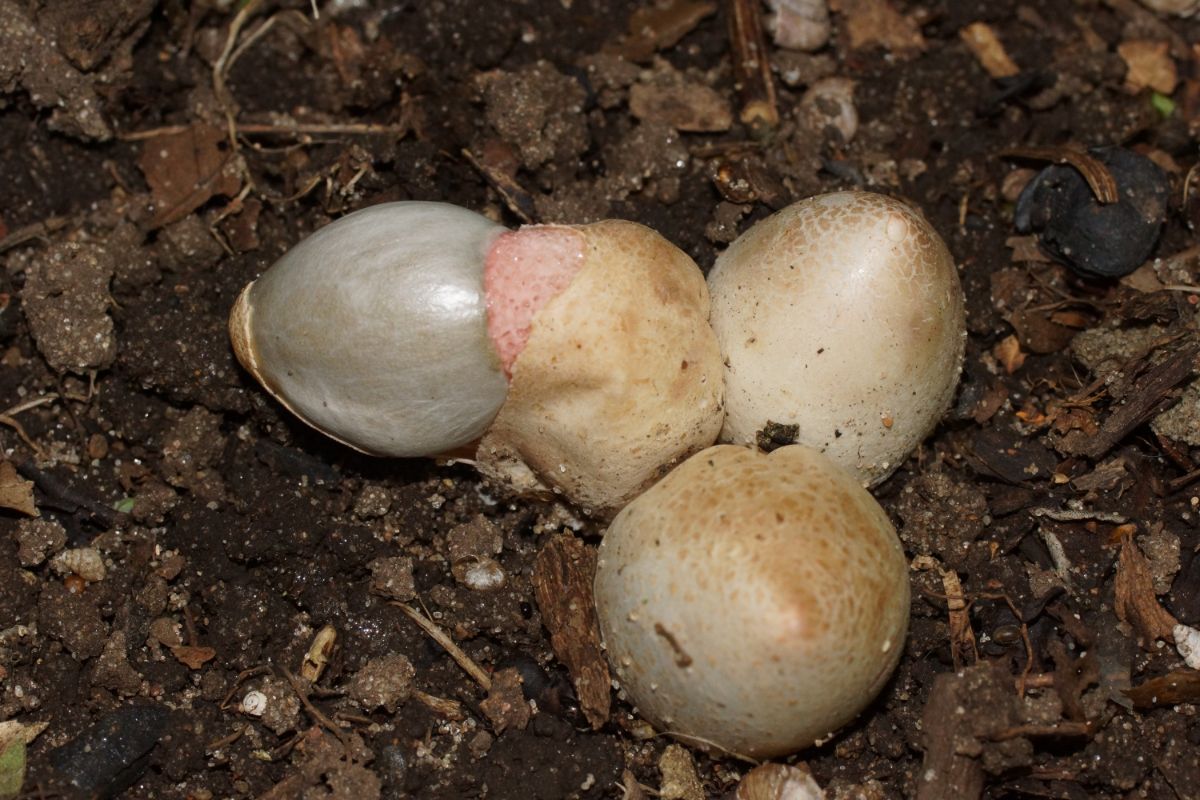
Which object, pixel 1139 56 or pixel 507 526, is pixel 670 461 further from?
pixel 1139 56

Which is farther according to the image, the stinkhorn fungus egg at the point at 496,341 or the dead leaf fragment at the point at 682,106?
the dead leaf fragment at the point at 682,106

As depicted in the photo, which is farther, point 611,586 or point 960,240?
point 960,240

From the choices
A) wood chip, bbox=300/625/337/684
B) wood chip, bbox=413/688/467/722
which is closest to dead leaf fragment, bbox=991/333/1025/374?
wood chip, bbox=413/688/467/722

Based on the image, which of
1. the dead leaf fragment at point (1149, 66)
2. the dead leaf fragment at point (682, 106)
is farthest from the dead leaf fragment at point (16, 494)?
the dead leaf fragment at point (1149, 66)

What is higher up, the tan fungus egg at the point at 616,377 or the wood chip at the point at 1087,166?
the tan fungus egg at the point at 616,377

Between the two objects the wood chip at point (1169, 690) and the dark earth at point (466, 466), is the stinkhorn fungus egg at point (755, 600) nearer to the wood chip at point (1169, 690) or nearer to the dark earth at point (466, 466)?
the dark earth at point (466, 466)

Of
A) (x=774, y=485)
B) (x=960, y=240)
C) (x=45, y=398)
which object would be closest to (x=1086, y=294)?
(x=960, y=240)

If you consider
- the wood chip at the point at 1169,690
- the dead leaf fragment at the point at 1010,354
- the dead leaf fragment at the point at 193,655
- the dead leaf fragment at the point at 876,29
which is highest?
the dead leaf fragment at the point at 876,29
